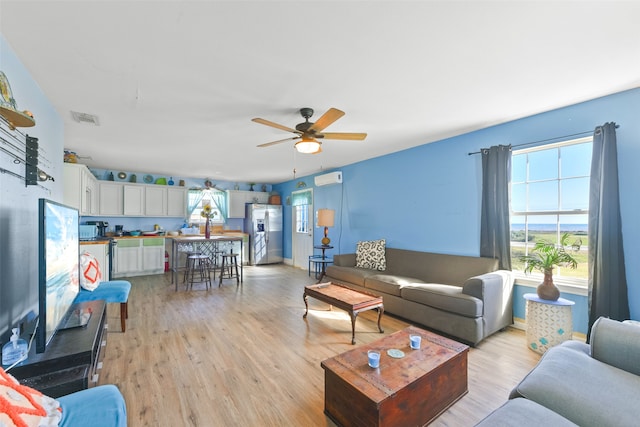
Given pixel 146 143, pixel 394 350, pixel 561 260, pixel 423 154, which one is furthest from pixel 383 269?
pixel 146 143

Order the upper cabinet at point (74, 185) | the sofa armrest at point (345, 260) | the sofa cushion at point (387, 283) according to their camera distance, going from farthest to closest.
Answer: the sofa armrest at point (345, 260)
the upper cabinet at point (74, 185)
the sofa cushion at point (387, 283)

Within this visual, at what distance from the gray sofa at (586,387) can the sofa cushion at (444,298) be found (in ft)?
3.28

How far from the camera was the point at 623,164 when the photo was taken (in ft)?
7.97

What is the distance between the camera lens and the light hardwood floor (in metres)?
1.77

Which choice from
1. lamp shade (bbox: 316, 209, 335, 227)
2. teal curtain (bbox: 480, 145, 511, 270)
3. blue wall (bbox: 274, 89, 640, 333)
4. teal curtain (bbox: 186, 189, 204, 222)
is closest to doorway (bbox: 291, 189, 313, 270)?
blue wall (bbox: 274, 89, 640, 333)

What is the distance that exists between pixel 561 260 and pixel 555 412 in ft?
6.25

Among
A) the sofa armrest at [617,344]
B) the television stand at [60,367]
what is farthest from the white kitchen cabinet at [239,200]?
the sofa armrest at [617,344]

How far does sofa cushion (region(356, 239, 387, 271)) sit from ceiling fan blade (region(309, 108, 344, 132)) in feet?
8.20

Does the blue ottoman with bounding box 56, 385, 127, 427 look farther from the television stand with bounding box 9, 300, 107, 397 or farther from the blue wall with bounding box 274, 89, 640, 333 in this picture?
the blue wall with bounding box 274, 89, 640, 333

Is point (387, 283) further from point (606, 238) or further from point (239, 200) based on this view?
point (239, 200)

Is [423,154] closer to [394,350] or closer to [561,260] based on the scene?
[561,260]

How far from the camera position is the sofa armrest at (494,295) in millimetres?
2719

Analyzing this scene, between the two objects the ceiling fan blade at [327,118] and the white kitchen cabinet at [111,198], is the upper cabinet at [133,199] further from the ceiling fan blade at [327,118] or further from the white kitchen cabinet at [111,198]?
the ceiling fan blade at [327,118]

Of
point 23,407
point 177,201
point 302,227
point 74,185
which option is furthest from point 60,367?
point 302,227
